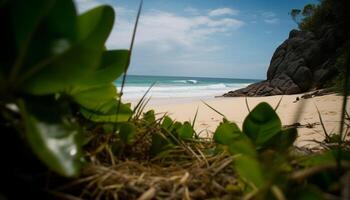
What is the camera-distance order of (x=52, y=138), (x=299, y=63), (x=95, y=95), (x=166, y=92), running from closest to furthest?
(x=52, y=138) < (x=95, y=95) < (x=166, y=92) < (x=299, y=63)

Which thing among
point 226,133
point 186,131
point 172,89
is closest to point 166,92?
point 172,89

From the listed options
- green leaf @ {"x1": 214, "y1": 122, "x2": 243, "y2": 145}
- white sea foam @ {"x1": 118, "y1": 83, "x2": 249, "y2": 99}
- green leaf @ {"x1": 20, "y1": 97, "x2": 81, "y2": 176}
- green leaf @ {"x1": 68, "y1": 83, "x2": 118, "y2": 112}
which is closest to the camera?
green leaf @ {"x1": 20, "y1": 97, "x2": 81, "y2": 176}

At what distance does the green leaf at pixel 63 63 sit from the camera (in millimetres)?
325

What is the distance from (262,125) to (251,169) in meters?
0.16

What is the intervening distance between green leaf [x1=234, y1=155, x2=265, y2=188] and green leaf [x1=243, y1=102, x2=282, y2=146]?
0.50ft

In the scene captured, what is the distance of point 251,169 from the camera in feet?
1.15

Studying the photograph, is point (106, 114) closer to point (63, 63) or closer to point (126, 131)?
point (126, 131)

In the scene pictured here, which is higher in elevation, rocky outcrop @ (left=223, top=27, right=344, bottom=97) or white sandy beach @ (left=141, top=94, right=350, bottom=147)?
rocky outcrop @ (left=223, top=27, right=344, bottom=97)

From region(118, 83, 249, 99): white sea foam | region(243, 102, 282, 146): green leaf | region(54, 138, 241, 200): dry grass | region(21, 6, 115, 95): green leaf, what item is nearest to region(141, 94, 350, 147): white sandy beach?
region(243, 102, 282, 146): green leaf

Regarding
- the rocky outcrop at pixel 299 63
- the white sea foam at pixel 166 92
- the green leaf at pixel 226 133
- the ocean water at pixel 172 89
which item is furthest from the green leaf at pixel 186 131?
the rocky outcrop at pixel 299 63

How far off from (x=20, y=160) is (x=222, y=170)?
0.92ft

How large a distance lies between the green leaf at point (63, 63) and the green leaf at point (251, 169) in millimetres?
191

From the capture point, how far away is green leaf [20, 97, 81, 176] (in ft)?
0.96

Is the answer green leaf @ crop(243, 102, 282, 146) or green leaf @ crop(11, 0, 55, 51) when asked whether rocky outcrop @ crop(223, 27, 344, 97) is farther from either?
green leaf @ crop(11, 0, 55, 51)
